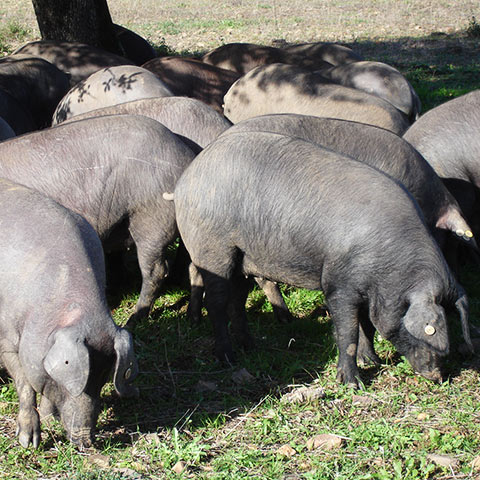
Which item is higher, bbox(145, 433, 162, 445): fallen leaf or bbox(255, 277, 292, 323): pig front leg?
bbox(145, 433, 162, 445): fallen leaf

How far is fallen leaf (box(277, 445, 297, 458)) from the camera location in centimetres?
441

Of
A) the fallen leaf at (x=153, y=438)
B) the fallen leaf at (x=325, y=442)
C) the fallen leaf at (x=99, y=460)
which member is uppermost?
the fallen leaf at (x=99, y=460)

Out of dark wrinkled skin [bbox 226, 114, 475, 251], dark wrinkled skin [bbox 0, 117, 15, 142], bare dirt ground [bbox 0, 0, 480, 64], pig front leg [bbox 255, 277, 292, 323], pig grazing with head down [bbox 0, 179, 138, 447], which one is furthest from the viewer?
bare dirt ground [bbox 0, 0, 480, 64]

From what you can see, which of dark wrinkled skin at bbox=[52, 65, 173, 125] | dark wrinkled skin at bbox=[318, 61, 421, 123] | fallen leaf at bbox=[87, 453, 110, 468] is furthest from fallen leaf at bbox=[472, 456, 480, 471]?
dark wrinkled skin at bbox=[318, 61, 421, 123]

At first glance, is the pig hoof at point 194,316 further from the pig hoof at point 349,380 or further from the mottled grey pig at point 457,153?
the mottled grey pig at point 457,153

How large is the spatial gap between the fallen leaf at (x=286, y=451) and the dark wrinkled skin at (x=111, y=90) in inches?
177

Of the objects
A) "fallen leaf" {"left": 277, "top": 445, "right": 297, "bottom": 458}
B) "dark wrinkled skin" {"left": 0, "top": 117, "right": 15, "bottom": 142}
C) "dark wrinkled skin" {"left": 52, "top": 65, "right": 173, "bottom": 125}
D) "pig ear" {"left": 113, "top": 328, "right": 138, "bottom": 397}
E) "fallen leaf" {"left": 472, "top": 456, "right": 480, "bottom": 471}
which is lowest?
"fallen leaf" {"left": 472, "top": 456, "right": 480, "bottom": 471}

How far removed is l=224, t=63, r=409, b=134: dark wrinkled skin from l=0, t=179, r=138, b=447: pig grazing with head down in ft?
13.4

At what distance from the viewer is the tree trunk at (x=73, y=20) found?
1145cm

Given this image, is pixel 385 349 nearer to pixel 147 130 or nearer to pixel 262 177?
pixel 262 177

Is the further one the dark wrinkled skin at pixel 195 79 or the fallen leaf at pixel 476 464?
the dark wrinkled skin at pixel 195 79

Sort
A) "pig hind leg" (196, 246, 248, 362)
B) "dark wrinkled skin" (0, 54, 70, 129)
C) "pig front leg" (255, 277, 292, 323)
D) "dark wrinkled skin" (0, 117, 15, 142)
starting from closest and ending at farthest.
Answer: "pig hind leg" (196, 246, 248, 362) → "pig front leg" (255, 277, 292, 323) → "dark wrinkled skin" (0, 117, 15, 142) → "dark wrinkled skin" (0, 54, 70, 129)

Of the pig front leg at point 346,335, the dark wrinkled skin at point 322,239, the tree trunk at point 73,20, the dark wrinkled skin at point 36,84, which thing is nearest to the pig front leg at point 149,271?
the dark wrinkled skin at point 322,239

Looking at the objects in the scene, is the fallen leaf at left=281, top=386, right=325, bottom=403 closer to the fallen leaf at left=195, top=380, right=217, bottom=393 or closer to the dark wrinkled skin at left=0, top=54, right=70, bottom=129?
the fallen leaf at left=195, top=380, right=217, bottom=393
